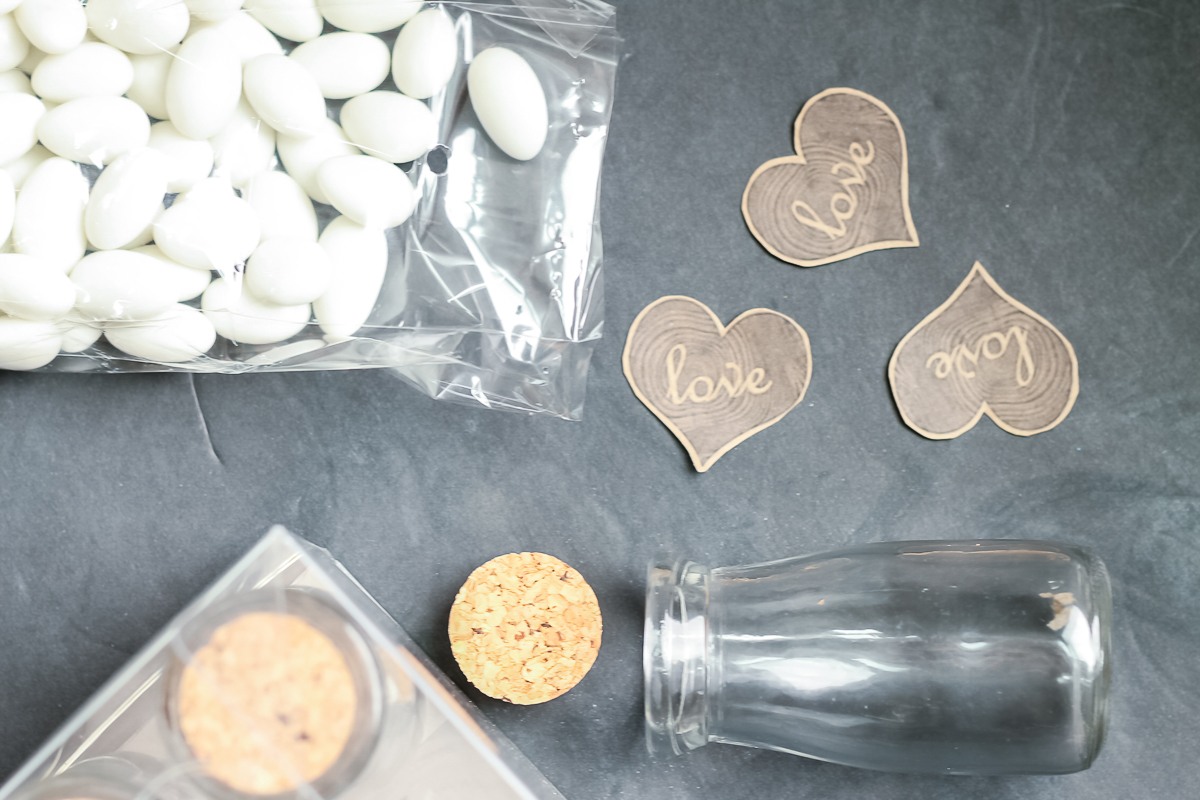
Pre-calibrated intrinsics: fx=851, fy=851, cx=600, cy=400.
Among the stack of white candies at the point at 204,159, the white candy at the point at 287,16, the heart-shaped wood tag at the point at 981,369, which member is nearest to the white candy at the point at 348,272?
the stack of white candies at the point at 204,159

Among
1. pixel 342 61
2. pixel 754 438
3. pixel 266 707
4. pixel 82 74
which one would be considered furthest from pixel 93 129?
pixel 754 438

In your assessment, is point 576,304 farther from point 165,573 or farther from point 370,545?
point 165,573

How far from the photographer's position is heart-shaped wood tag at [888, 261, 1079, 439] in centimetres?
59

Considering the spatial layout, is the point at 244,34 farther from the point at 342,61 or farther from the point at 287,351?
the point at 287,351

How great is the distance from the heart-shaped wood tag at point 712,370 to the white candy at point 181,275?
26 cm

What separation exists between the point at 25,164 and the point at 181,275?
0.10 m

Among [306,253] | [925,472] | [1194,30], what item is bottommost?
[925,472]

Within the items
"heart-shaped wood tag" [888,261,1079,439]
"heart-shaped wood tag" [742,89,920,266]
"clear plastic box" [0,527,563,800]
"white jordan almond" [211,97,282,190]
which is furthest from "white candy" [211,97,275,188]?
"heart-shaped wood tag" [888,261,1079,439]

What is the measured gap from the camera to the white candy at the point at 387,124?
1.59ft

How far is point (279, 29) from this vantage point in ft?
1.61

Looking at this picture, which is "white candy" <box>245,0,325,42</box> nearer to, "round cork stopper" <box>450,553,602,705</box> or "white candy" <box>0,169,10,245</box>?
"white candy" <box>0,169,10,245</box>

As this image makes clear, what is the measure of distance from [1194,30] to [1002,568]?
44cm

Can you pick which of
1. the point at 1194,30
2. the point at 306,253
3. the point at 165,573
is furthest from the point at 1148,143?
the point at 165,573

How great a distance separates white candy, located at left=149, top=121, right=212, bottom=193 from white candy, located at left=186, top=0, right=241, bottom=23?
6cm
